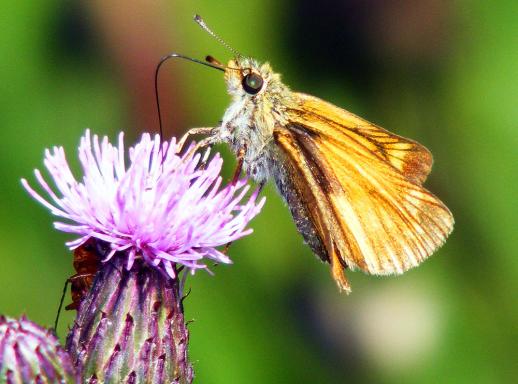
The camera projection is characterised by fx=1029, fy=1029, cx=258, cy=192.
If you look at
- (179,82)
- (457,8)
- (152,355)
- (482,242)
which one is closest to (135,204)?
(152,355)

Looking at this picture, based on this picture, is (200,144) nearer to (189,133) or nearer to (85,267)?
(189,133)

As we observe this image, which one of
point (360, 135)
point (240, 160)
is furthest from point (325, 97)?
point (240, 160)

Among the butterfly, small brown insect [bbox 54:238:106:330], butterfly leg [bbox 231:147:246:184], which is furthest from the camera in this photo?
the butterfly

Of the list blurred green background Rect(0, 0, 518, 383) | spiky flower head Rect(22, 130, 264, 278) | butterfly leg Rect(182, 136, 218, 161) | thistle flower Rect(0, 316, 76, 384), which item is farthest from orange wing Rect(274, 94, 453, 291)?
thistle flower Rect(0, 316, 76, 384)

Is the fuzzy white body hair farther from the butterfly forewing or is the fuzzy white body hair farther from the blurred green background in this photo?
the blurred green background

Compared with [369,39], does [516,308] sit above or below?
below

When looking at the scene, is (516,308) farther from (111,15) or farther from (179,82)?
(111,15)

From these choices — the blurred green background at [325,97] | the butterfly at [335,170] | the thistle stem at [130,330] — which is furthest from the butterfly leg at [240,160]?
the blurred green background at [325,97]
